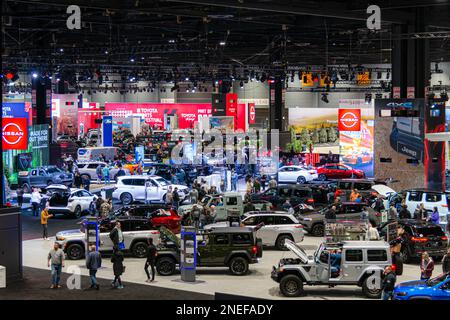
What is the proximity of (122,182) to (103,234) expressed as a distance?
1211 centimetres

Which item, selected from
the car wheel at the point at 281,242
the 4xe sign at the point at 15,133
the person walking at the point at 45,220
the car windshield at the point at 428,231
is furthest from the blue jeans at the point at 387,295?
the 4xe sign at the point at 15,133

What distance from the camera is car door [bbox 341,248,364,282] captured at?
741 inches

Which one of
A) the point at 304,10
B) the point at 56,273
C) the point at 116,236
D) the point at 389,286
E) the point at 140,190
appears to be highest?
the point at 304,10

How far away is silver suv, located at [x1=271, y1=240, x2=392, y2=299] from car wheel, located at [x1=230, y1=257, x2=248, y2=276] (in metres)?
2.66

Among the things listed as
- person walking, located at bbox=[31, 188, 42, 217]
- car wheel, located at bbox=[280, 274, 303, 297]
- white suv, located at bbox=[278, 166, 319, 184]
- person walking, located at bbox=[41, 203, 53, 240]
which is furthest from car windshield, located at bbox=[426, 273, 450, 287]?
white suv, located at bbox=[278, 166, 319, 184]

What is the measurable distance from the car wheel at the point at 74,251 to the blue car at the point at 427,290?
36.4 feet

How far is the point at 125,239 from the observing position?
80.8ft

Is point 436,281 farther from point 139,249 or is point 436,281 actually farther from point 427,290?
point 139,249

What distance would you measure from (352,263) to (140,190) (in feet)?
62.3

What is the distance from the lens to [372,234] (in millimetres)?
22312

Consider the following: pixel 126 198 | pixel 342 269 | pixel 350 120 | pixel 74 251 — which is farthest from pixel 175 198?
pixel 342 269
